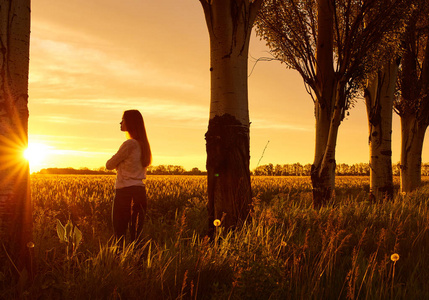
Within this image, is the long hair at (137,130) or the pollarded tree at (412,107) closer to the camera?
the long hair at (137,130)

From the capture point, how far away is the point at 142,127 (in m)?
5.82

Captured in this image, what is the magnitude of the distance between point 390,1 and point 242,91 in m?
7.48

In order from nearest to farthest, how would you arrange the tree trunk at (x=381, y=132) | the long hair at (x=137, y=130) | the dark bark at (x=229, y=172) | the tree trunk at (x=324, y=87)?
the long hair at (x=137, y=130) < the dark bark at (x=229, y=172) < the tree trunk at (x=324, y=87) < the tree trunk at (x=381, y=132)

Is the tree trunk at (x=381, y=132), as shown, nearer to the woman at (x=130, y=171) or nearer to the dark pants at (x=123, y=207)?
the woman at (x=130, y=171)

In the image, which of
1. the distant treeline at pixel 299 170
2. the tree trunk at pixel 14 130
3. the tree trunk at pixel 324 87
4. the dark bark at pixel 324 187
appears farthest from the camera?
the distant treeline at pixel 299 170

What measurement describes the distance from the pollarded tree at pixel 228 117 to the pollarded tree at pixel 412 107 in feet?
41.7

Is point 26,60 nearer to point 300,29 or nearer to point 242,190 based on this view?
point 242,190

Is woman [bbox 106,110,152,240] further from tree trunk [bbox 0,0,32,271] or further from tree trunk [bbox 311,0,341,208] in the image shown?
tree trunk [bbox 311,0,341,208]

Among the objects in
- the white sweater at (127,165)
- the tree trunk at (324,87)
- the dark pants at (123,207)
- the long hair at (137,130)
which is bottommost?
the dark pants at (123,207)

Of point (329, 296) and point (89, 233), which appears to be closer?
point (329, 296)

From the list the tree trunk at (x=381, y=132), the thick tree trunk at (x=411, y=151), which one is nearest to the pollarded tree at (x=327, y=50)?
the tree trunk at (x=381, y=132)

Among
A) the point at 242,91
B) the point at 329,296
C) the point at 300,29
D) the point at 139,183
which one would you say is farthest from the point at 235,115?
the point at 300,29

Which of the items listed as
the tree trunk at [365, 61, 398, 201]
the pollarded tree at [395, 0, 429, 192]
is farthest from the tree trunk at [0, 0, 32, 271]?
the pollarded tree at [395, 0, 429, 192]

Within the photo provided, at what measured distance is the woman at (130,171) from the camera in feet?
18.2
